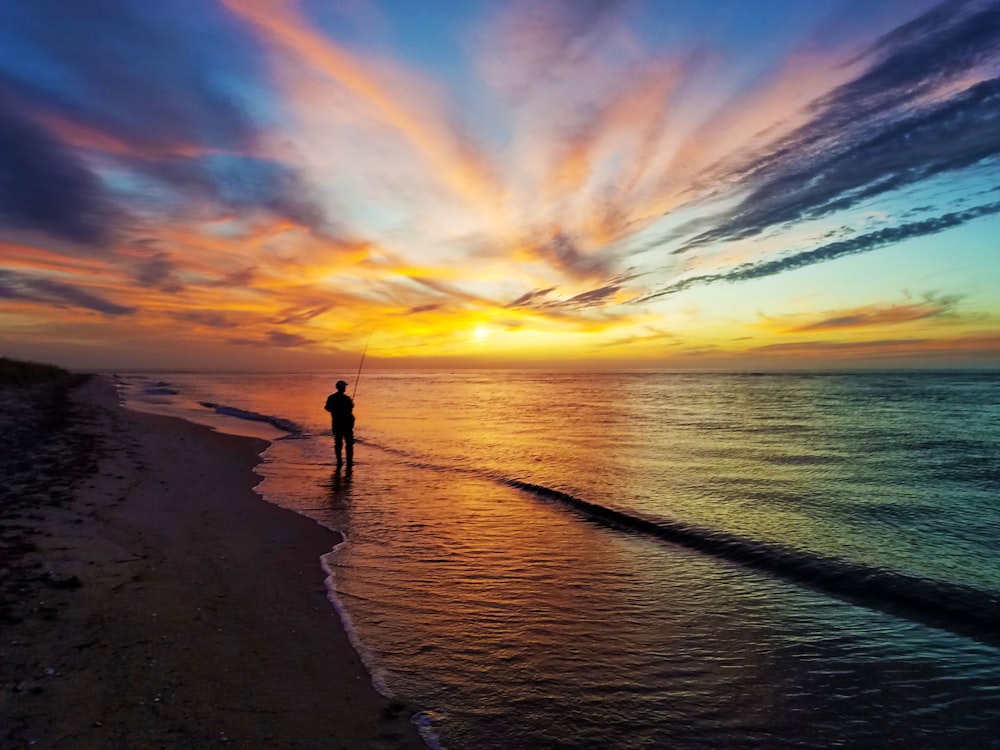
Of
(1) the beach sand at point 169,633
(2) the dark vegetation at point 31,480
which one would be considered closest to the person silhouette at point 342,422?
(1) the beach sand at point 169,633

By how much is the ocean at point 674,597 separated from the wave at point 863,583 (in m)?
0.04

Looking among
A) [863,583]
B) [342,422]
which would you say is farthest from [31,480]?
[863,583]

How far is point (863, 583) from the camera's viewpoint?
916cm

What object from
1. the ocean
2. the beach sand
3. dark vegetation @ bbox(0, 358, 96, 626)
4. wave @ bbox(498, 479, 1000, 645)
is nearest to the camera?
the beach sand

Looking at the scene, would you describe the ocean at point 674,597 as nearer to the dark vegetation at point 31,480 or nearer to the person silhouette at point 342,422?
the person silhouette at point 342,422

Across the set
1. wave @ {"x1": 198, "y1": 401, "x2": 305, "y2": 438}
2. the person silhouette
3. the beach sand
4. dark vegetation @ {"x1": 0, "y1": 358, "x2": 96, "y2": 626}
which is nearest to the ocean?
the beach sand

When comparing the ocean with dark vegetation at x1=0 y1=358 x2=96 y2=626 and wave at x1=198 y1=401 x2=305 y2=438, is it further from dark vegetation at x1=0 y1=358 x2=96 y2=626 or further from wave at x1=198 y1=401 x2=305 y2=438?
wave at x1=198 y1=401 x2=305 y2=438

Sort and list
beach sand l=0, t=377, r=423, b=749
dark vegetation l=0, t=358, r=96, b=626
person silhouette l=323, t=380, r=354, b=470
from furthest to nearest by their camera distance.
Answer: person silhouette l=323, t=380, r=354, b=470, dark vegetation l=0, t=358, r=96, b=626, beach sand l=0, t=377, r=423, b=749

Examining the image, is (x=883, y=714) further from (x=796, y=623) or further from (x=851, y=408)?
(x=851, y=408)

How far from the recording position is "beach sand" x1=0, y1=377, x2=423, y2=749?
4.47 m

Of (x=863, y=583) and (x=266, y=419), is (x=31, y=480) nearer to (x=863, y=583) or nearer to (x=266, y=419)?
(x=863, y=583)

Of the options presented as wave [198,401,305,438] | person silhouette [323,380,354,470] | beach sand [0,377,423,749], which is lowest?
beach sand [0,377,423,749]

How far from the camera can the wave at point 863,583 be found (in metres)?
7.86

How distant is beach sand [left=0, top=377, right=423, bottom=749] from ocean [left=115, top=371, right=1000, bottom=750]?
23.5 inches
